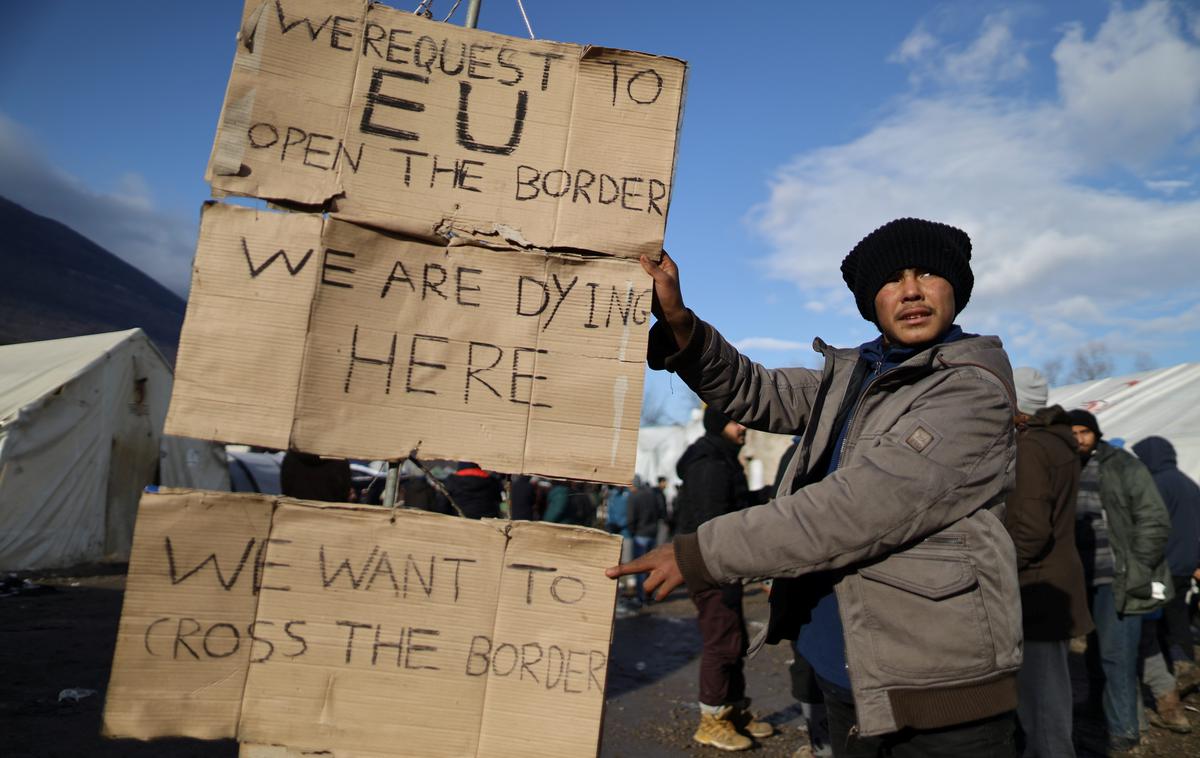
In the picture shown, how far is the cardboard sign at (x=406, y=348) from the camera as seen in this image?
1.84 meters

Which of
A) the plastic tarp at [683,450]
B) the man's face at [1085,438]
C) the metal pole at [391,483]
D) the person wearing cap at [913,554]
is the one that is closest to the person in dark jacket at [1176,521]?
the man's face at [1085,438]

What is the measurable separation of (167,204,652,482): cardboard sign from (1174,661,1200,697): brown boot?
7.22 meters

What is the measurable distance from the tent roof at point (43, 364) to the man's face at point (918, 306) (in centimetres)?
1210

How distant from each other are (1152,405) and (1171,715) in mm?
7397

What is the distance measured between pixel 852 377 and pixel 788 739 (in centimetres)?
403

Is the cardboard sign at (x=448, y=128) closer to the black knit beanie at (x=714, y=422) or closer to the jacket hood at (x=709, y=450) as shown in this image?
the black knit beanie at (x=714, y=422)

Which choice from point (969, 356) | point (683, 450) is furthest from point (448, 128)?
point (683, 450)

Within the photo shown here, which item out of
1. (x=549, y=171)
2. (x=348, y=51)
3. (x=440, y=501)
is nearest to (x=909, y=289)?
(x=549, y=171)

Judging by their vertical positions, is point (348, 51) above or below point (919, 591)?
above

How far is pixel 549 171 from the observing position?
6.49 ft

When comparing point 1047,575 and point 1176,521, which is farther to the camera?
point 1176,521

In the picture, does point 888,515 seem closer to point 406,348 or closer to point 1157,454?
point 406,348

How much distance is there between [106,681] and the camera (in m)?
5.35

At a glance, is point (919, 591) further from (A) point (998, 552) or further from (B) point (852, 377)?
(B) point (852, 377)
